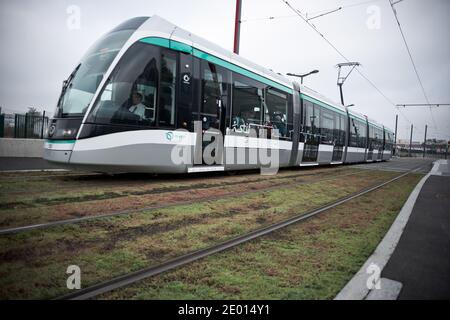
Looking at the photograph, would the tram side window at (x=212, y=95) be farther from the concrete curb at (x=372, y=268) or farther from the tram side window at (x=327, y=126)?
the tram side window at (x=327, y=126)

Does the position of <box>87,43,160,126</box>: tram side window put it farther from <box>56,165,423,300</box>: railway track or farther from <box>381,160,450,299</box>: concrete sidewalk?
<box>381,160,450,299</box>: concrete sidewalk

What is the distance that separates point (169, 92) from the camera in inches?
258

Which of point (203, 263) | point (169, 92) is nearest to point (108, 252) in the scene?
point (203, 263)

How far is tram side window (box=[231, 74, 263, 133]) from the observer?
8.45 metres

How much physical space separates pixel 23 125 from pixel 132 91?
9.97 meters

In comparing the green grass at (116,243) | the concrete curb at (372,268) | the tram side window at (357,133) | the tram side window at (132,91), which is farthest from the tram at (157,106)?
the tram side window at (357,133)

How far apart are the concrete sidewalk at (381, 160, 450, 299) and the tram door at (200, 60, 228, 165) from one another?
472cm

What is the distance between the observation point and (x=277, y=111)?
10.5 m

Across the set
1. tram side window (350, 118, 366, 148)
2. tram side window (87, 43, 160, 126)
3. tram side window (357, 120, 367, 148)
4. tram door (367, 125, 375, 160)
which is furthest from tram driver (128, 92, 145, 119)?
tram door (367, 125, 375, 160)

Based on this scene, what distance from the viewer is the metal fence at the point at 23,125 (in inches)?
488

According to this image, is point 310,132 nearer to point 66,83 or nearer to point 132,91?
point 132,91

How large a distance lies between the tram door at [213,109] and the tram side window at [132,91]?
1474 mm

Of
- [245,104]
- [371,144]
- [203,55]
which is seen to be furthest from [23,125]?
[371,144]

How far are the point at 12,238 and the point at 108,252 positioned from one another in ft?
3.53
